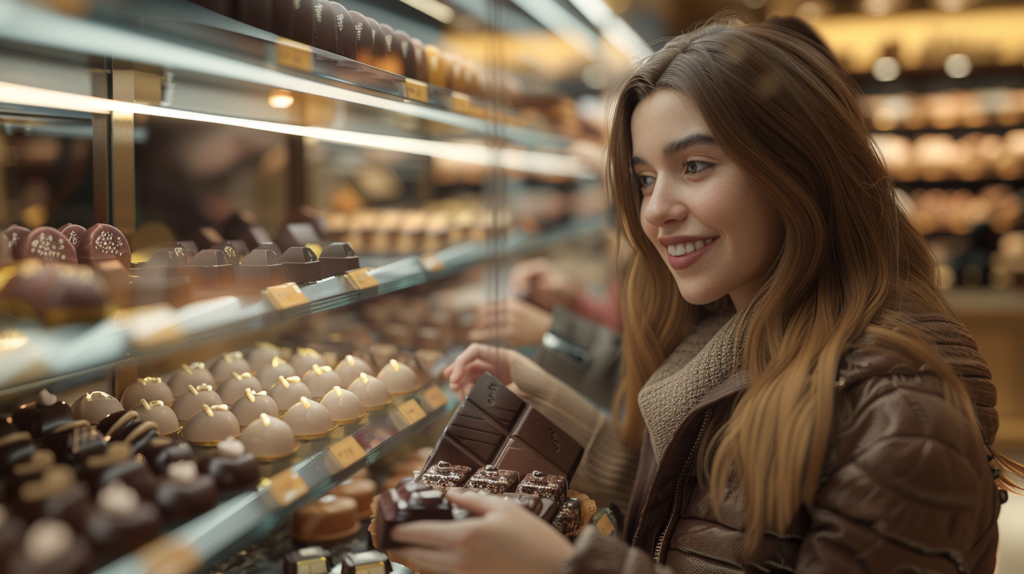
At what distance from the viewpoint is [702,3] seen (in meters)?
4.99

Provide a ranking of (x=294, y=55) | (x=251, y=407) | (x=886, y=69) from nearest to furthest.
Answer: (x=294, y=55) < (x=251, y=407) < (x=886, y=69)

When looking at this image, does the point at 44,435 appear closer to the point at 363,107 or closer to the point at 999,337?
the point at 363,107

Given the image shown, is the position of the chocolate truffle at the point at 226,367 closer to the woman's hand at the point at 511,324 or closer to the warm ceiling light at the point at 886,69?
the woman's hand at the point at 511,324

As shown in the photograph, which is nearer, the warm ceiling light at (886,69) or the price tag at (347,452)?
the price tag at (347,452)

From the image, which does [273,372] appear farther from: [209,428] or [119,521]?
[119,521]

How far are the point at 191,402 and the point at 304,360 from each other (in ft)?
1.41

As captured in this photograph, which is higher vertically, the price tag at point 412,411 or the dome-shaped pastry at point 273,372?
the dome-shaped pastry at point 273,372

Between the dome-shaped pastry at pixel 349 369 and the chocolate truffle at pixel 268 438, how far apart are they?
0.36 metres

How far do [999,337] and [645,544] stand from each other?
15.0 ft

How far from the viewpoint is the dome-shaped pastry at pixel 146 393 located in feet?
4.34

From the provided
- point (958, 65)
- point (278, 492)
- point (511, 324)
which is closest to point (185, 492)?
point (278, 492)

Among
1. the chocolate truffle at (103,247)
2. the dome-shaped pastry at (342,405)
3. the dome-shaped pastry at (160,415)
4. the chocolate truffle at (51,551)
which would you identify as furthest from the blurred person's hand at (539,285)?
the chocolate truffle at (51,551)

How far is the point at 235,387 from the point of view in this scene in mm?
1463

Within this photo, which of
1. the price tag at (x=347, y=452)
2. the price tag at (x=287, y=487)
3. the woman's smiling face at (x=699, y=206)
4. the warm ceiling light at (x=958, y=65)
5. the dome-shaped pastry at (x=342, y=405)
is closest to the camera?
the price tag at (x=287, y=487)
